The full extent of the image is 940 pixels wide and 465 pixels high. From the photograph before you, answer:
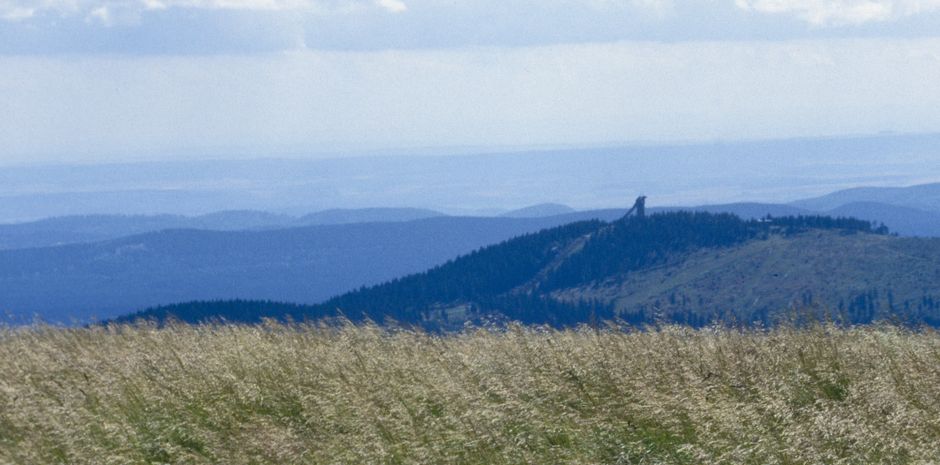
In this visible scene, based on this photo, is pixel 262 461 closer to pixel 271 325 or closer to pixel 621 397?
pixel 621 397

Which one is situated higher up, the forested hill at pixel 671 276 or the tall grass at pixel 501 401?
the tall grass at pixel 501 401

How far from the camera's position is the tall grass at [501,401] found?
9359 mm

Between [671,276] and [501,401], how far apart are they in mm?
164670

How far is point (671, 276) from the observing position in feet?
568

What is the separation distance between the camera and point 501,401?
1141 cm

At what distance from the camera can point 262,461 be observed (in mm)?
10336

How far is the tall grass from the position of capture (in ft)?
30.7

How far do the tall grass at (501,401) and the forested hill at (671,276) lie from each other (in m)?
110

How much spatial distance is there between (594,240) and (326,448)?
18890 cm

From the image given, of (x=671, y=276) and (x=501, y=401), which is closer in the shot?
(x=501, y=401)

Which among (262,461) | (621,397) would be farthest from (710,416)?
(262,461)

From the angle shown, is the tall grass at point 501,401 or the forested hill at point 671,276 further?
the forested hill at point 671,276

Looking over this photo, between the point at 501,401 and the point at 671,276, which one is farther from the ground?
the point at 501,401

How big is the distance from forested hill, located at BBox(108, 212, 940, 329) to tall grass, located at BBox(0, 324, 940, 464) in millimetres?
110045
